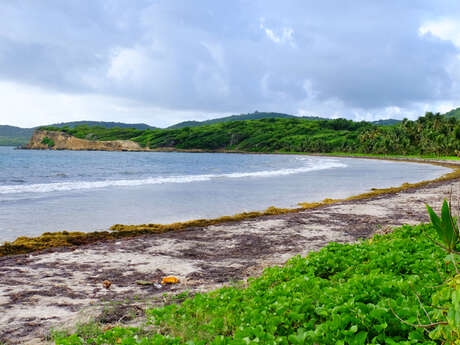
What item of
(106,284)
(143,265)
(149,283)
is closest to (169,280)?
(149,283)

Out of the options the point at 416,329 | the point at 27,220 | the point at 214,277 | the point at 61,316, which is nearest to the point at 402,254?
the point at 416,329

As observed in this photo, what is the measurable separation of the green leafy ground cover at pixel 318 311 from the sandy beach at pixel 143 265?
1129 mm

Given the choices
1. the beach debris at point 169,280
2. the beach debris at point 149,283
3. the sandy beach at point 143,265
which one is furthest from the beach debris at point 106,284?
the beach debris at point 169,280

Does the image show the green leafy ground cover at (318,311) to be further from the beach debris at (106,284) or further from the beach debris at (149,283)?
the beach debris at (106,284)

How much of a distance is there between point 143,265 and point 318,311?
6.40 meters

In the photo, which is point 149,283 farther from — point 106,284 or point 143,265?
point 143,265

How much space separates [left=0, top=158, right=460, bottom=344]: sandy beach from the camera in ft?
21.6

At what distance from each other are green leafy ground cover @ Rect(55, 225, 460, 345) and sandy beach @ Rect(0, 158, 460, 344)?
113cm

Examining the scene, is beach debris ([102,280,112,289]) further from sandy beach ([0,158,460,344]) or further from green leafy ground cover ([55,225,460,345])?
green leafy ground cover ([55,225,460,345])

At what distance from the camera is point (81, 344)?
4781 mm

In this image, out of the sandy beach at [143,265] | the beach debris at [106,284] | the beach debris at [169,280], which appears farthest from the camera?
the beach debris at [169,280]

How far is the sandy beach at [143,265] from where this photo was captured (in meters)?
6.59

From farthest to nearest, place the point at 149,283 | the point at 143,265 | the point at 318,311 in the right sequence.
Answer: the point at 143,265
the point at 149,283
the point at 318,311

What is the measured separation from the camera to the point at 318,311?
15.8 ft
